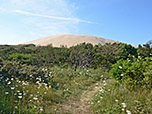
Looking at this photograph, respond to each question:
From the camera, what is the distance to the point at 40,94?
6016mm

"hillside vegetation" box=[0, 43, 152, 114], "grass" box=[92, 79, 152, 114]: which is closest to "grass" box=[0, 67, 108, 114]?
"hillside vegetation" box=[0, 43, 152, 114]

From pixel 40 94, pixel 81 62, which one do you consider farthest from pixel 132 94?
pixel 81 62

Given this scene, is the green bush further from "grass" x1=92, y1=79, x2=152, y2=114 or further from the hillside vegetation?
"grass" x1=92, y1=79, x2=152, y2=114

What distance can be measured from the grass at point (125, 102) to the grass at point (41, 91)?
1.33 meters

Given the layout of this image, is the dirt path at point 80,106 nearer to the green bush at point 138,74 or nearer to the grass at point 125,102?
the grass at point 125,102

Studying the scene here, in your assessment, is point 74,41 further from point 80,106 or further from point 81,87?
point 80,106

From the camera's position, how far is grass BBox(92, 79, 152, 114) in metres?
4.55

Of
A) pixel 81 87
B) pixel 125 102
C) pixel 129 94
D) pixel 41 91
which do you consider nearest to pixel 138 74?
pixel 129 94

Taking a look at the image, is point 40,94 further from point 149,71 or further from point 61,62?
point 61,62

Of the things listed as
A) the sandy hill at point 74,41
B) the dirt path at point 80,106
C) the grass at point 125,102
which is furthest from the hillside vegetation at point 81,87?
the sandy hill at point 74,41

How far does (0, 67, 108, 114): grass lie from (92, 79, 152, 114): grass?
4.38ft

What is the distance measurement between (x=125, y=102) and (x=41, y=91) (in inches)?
124

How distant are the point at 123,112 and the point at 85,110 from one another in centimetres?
137

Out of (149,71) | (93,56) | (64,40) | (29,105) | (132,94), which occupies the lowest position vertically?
(29,105)
